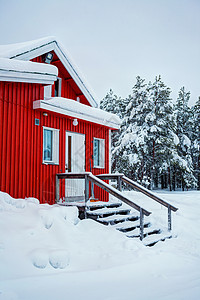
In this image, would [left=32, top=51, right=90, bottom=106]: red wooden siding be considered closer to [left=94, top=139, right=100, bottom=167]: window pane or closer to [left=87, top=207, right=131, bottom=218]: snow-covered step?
[left=94, top=139, right=100, bottom=167]: window pane

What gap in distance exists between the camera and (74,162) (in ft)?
32.3

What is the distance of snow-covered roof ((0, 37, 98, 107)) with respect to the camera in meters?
8.56

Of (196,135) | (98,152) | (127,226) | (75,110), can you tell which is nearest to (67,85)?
(75,110)

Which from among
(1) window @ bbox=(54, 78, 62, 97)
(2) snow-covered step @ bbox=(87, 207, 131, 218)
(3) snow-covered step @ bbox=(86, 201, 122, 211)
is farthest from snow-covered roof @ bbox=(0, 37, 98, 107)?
(2) snow-covered step @ bbox=(87, 207, 131, 218)

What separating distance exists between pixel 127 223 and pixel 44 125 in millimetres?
3779

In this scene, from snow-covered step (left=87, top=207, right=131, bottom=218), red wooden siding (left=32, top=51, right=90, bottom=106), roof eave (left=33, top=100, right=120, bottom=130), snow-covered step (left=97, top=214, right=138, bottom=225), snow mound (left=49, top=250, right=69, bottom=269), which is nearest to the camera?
snow mound (left=49, top=250, right=69, bottom=269)

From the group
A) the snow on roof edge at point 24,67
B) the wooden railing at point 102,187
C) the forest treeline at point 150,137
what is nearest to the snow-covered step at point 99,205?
the wooden railing at point 102,187

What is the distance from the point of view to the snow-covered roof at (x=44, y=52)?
856 cm

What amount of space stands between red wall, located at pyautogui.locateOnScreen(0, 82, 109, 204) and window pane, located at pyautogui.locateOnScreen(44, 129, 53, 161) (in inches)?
A: 9.9

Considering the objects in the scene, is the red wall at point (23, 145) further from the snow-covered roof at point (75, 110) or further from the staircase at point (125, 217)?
the staircase at point (125, 217)

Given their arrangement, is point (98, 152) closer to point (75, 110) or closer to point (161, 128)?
point (75, 110)
